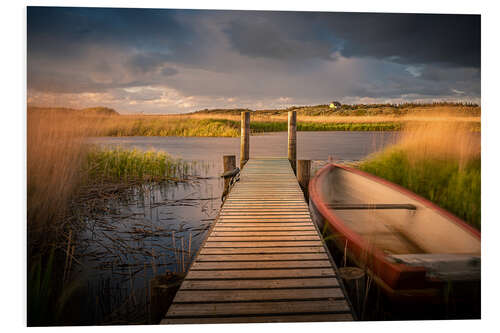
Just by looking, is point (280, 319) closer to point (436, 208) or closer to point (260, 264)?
point (260, 264)

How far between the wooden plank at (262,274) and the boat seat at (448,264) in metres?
0.45

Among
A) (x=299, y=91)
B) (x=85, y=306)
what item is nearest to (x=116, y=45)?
(x=299, y=91)

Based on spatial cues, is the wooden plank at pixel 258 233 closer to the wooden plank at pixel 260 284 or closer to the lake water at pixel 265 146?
the wooden plank at pixel 260 284

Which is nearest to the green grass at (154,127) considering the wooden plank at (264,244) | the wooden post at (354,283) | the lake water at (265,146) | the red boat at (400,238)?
the lake water at (265,146)

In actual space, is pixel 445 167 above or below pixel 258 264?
above

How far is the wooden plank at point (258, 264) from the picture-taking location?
6.56 ft

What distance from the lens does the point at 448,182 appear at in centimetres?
265

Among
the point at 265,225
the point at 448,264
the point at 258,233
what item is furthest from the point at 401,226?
the point at 258,233

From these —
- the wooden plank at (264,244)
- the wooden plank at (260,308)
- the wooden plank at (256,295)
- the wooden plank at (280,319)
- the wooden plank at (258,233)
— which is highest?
the wooden plank at (258,233)

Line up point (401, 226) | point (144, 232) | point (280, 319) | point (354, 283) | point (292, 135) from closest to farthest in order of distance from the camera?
point (280, 319) → point (354, 283) → point (401, 226) → point (144, 232) → point (292, 135)

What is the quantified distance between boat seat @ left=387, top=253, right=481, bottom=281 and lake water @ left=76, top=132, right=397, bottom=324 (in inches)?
58.1

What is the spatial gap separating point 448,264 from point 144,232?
281 cm

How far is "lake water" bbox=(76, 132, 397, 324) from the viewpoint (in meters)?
2.31

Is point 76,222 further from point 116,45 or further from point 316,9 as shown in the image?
point 316,9
